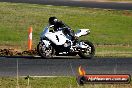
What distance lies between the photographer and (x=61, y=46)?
63.4 ft

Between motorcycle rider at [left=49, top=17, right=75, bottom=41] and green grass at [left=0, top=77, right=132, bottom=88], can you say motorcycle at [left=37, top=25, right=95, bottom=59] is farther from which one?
green grass at [left=0, top=77, right=132, bottom=88]

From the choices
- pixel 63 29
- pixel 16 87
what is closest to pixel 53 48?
pixel 63 29

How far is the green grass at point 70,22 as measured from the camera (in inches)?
1132

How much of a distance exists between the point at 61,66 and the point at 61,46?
8.67ft

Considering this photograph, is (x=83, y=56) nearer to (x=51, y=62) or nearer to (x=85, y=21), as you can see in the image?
(x=51, y=62)

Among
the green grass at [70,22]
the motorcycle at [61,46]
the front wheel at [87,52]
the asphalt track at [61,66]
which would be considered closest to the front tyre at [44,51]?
the motorcycle at [61,46]

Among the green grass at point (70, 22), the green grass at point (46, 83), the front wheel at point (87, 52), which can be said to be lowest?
the green grass at point (70, 22)

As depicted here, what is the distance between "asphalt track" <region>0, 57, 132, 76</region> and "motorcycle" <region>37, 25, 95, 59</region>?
0.26 meters

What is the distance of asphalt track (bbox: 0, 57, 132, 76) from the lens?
15430 mm

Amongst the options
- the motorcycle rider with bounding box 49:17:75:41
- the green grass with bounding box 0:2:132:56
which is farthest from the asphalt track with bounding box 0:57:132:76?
the green grass with bounding box 0:2:132:56

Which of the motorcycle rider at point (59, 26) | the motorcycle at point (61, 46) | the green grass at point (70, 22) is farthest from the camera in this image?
the green grass at point (70, 22)

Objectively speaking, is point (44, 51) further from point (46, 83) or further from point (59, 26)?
point (46, 83)

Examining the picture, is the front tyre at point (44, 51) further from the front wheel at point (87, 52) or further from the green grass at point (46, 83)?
the green grass at point (46, 83)

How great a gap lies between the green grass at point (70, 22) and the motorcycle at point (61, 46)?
5.90 m
